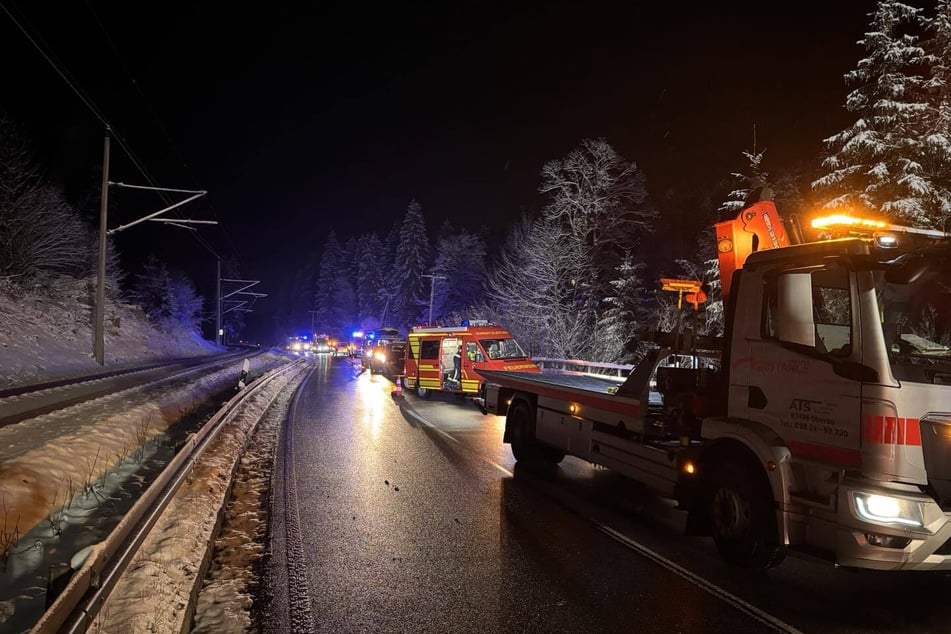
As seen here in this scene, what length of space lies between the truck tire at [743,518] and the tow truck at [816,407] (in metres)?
0.01

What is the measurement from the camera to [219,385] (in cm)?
2259

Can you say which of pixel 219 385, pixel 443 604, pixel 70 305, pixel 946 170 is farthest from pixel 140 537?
pixel 70 305

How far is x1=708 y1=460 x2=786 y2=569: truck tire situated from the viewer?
498 cm

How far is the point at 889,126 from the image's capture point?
64.5ft

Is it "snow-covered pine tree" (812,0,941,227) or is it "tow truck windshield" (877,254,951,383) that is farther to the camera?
"snow-covered pine tree" (812,0,941,227)

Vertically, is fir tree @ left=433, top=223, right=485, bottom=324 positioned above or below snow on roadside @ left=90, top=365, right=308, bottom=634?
above

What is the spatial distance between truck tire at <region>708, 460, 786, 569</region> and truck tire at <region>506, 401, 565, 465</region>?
417cm

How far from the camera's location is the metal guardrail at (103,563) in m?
3.21

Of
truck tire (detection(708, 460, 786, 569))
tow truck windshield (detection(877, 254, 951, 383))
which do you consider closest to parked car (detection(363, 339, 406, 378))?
truck tire (detection(708, 460, 786, 569))

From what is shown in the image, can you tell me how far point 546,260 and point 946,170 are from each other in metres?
16.1

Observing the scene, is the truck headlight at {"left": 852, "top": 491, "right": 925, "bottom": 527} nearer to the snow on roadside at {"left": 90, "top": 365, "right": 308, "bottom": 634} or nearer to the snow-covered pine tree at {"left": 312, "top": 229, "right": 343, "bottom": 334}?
the snow on roadside at {"left": 90, "top": 365, "right": 308, "bottom": 634}

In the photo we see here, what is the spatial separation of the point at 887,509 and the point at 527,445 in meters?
6.02

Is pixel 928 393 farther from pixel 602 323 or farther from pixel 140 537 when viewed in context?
pixel 602 323

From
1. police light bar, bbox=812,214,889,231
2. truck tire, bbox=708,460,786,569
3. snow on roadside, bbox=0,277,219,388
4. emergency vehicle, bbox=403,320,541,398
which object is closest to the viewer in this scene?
truck tire, bbox=708,460,786,569
